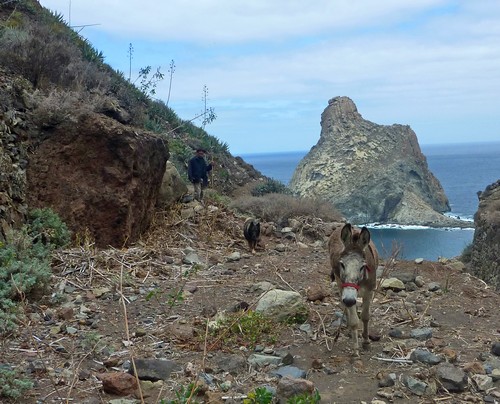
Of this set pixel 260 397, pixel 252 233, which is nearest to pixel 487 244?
pixel 252 233

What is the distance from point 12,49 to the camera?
38.2 ft

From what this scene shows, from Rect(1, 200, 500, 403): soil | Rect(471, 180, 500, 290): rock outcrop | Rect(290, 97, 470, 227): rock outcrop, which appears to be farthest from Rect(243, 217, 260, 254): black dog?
Rect(290, 97, 470, 227): rock outcrop

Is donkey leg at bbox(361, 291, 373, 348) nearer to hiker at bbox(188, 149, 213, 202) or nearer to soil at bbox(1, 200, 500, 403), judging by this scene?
soil at bbox(1, 200, 500, 403)

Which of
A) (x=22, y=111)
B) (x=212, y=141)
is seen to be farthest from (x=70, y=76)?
(x=212, y=141)

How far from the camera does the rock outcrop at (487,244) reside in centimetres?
1942

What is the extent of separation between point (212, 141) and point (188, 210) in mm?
14130

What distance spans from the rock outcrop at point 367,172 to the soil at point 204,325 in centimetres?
3397

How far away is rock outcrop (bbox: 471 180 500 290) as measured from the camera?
1942 cm

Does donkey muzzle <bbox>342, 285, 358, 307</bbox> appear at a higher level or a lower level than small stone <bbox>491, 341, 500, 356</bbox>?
higher

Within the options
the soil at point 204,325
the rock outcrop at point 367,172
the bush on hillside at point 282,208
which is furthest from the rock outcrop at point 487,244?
the rock outcrop at point 367,172

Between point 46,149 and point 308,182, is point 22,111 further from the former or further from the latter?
point 308,182

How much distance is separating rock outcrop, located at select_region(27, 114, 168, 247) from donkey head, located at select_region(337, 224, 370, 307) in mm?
5397

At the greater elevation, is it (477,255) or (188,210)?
(188,210)

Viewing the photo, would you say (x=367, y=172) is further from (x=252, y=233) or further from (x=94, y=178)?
(x=94, y=178)
